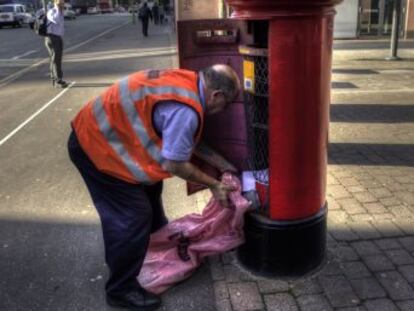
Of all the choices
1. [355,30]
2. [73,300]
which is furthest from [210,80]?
[355,30]

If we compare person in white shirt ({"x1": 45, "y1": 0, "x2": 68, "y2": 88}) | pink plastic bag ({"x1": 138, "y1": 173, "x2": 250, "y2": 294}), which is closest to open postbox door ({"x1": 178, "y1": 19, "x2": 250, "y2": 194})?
pink plastic bag ({"x1": 138, "y1": 173, "x2": 250, "y2": 294})

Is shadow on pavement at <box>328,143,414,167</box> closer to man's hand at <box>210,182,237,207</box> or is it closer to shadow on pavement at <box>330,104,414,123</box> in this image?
shadow on pavement at <box>330,104,414,123</box>

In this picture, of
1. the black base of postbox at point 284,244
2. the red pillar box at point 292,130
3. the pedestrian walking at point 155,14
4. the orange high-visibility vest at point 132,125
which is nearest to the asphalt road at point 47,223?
the black base of postbox at point 284,244

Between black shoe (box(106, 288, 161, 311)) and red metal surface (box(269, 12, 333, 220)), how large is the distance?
861mm

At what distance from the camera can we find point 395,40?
13281 mm

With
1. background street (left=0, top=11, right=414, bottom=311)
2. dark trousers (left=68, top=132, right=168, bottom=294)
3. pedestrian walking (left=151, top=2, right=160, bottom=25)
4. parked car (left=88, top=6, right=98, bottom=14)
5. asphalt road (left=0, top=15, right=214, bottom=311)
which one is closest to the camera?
dark trousers (left=68, top=132, right=168, bottom=294)

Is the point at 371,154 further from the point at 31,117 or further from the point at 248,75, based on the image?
the point at 31,117

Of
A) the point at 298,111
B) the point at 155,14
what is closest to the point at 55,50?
the point at 298,111

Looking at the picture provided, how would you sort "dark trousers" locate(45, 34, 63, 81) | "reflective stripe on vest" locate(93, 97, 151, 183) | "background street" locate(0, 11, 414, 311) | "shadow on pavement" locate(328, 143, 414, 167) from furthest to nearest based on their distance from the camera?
"dark trousers" locate(45, 34, 63, 81)
"shadow on pavement" locate(328, 143, 414, 167)
"background street" locate(0, 11, 414, 311)
"reflective stripe on vest" locate(93, 97, 151, 183)

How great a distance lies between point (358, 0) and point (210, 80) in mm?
18064

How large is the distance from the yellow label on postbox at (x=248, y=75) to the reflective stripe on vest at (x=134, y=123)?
508mm

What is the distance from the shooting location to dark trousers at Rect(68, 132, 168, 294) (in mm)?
3018

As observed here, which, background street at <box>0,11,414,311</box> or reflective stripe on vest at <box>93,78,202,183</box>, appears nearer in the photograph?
reflective stripe on vest at <box>93,78,202,183</box>

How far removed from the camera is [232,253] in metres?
3.75
